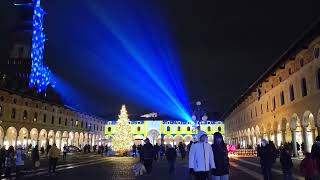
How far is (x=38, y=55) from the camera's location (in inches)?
3558

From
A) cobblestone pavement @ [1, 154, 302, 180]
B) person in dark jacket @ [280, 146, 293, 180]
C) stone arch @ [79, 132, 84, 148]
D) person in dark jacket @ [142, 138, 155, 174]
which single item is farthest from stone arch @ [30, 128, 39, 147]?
person in dark jacket @ [280, 146, 293, 180]

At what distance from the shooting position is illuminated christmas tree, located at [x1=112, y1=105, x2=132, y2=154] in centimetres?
4403

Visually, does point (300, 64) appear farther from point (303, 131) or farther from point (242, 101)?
point (242, 101)

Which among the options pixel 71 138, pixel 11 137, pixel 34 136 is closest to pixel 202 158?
pixel 11 137

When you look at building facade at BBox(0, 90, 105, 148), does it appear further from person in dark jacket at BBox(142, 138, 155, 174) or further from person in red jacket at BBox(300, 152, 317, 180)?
person in red jacket at BBox(300, 152, 317, 180)

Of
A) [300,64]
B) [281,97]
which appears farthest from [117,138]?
[300,64]

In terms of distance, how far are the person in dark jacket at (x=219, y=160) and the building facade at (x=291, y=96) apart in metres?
17.9

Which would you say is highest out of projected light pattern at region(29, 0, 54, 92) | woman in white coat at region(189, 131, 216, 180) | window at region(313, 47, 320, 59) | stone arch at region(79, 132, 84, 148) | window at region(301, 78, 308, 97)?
projected light pattern at region(29, 0, 54, 92)

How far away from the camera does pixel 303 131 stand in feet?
93.4

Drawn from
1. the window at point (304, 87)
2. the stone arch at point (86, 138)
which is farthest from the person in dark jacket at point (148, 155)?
the stone arch at point (86, 138)

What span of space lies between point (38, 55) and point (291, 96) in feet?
247

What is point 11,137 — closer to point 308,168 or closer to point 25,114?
point 25,114

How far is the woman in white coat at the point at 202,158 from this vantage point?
8.11 metres

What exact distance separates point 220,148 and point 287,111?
26288mm
